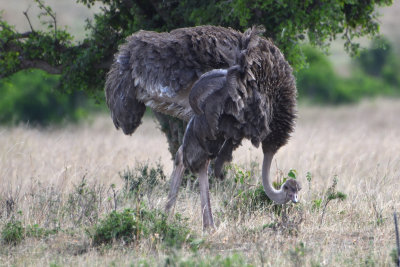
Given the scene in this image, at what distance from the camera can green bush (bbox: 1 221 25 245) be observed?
18.6 feet

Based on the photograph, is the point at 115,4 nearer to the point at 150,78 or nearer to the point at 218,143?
the point at 150,78

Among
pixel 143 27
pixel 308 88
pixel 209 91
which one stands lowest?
pixel 209 91

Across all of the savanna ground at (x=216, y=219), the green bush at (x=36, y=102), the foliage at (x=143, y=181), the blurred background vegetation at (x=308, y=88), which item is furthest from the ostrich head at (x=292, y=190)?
the green bush at (x=36, y=102)

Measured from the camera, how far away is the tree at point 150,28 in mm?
7559

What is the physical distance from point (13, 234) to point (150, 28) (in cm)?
327

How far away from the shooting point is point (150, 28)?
8070 millimetres

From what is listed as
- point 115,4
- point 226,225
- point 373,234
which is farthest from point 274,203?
point 115,4

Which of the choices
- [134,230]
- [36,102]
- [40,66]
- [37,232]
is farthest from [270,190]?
[36,102]

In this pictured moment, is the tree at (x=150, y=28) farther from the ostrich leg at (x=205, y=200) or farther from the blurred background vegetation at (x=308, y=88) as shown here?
the ostrich leg at (x=205, y=200)

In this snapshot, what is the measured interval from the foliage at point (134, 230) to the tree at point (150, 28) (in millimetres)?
2458

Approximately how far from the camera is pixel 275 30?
7.73 meters

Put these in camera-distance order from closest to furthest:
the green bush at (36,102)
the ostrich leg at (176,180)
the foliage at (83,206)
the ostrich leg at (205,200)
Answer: the ostrich leg at (205,200) → the foliage at (83,206) → the ostrich leg at (176,180) → the green bush at (36,102)

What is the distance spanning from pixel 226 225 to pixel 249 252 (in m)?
0.87

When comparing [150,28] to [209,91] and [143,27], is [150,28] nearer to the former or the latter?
[143,27]
